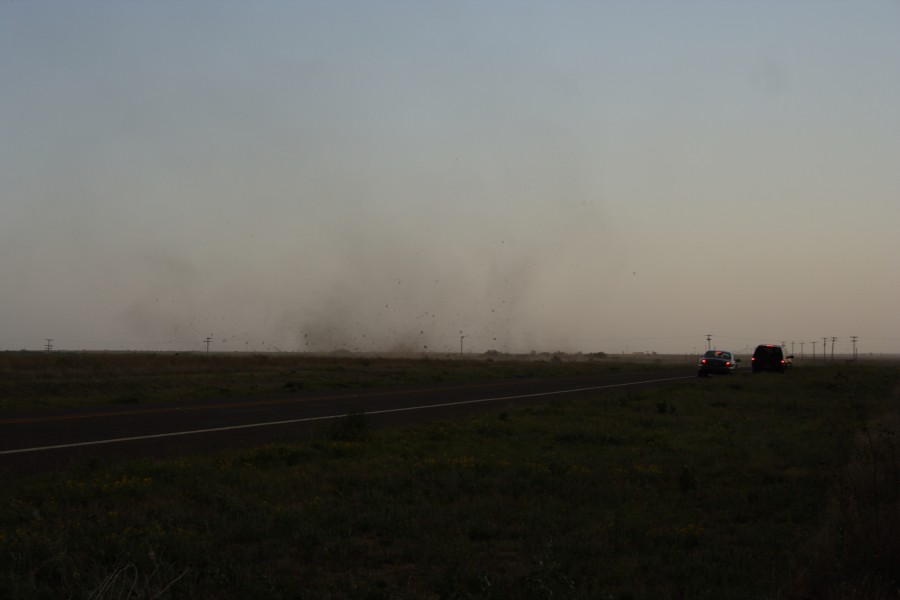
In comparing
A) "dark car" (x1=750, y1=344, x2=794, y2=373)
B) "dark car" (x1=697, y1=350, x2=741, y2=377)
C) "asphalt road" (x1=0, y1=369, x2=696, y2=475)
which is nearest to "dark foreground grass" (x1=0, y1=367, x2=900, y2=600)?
"asphalt road" (x1=0, y1=369, x2=696, y2=475)

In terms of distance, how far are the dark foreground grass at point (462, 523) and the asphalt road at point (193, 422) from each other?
209cm

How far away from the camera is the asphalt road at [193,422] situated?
42.8 feet

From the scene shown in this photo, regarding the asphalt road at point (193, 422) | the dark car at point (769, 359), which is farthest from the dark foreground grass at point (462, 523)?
the dark car at point (769, 359)

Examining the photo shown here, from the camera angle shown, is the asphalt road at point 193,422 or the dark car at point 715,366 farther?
the dark car at point 715,366

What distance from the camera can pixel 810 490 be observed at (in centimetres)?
987

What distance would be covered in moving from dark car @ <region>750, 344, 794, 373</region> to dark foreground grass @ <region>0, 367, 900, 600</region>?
39.4 m

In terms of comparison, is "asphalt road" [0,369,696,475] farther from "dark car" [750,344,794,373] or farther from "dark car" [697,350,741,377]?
"dark car" [750,344,794,373]

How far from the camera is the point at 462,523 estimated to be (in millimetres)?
7883

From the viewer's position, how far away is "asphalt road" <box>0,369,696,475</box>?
1304 cm

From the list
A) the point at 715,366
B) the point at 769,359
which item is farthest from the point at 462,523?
the point at 769,359

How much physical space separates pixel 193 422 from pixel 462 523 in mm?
12016

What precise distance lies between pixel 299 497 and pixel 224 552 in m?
2.48

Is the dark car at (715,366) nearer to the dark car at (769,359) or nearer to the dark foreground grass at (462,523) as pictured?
the dark car at (769,359)

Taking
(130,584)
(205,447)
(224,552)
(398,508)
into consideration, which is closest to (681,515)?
(398,508)
